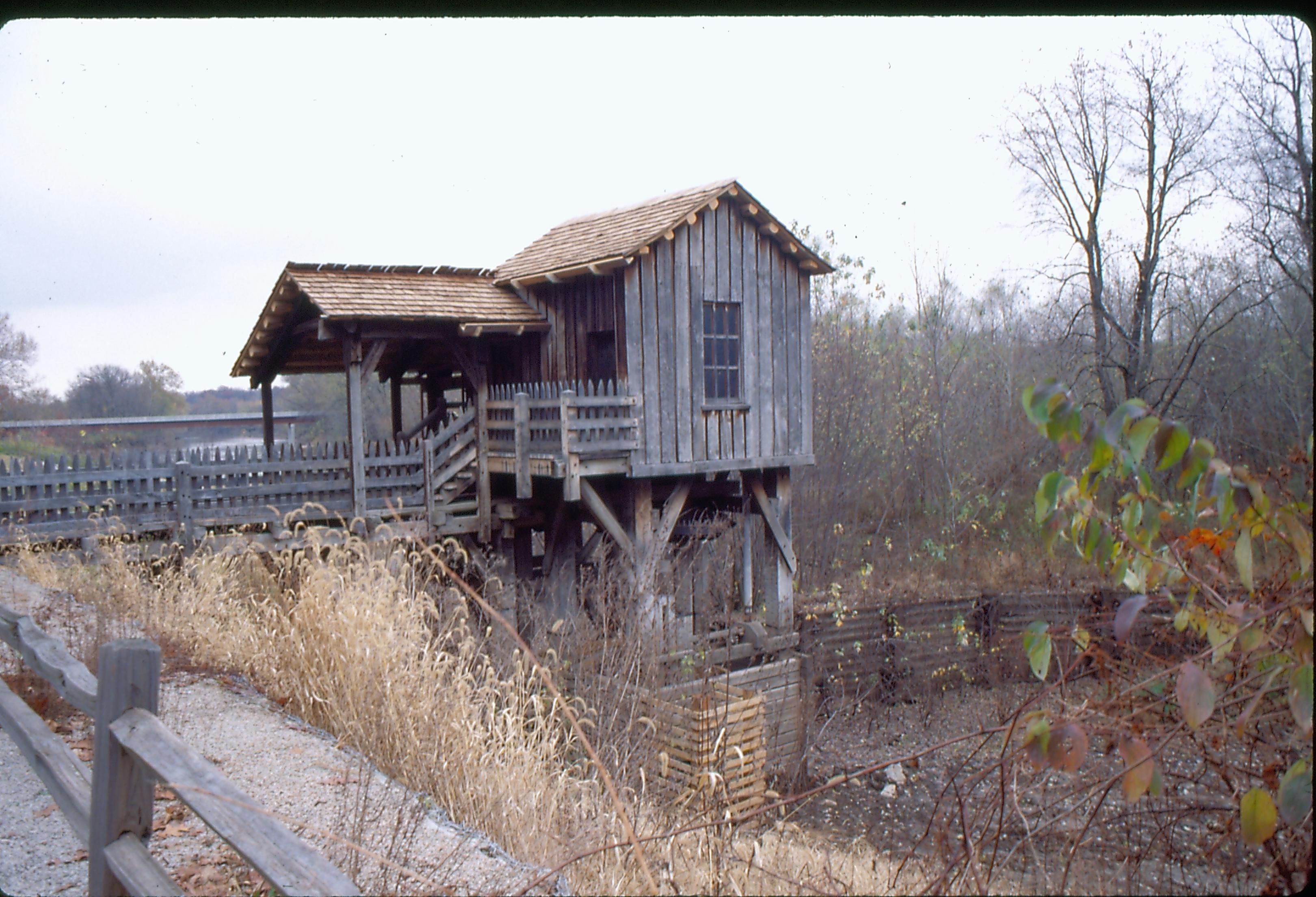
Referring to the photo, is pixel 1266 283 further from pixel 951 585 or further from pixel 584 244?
pixel 584 244

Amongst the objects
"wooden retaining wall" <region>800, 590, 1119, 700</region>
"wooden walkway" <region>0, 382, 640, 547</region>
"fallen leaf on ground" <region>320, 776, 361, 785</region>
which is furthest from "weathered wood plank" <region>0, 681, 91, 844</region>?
"wooden retaining wall" <region>800, 590, 1119, 700</region>

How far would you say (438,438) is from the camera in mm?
10898

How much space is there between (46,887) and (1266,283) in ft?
42.3

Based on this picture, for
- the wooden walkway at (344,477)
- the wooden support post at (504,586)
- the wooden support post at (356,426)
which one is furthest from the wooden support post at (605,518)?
the wooden support post at (356,426)

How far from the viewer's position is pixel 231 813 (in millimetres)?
2230

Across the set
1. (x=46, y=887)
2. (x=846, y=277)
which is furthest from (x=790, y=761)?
(x=846, y=277)

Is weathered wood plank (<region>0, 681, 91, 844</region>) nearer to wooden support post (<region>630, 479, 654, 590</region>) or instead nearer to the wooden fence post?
the wooden fence post

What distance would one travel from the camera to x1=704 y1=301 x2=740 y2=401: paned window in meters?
11.2

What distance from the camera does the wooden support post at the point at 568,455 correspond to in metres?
9.96

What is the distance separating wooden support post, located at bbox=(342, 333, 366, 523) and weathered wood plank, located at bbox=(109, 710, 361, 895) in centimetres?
766

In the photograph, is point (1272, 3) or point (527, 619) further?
point (527, 619)

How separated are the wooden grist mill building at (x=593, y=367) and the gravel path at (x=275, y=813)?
5.25 metres

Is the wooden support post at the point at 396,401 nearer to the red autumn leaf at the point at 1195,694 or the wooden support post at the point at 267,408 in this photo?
the wooden support post at the point at 267,408

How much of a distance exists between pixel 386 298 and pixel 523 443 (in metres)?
2.40
